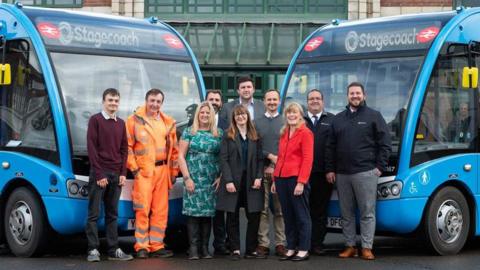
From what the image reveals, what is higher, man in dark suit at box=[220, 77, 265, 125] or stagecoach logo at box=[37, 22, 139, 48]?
stagecoach logo at box=[37, 22, 139, 48]

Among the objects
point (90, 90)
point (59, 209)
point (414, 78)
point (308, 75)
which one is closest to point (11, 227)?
point (59, 209)

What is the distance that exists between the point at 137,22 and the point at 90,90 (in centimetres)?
120

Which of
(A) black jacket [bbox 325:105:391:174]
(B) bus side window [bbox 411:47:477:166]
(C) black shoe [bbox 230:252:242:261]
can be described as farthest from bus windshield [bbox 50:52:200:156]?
(B) bus side window [bbox 411:47:477:166]

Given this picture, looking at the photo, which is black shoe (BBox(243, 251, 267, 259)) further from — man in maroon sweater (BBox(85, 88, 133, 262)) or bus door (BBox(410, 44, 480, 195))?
bus door (BBox(410, 44, 480, 195))

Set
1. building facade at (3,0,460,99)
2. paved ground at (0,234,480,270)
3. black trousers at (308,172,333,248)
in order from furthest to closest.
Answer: building facade at (3,0,460,99), black trousers at (308,172,333,248), paved ground at (0,234,480,270)

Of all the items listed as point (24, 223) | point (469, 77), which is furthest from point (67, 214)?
point (469, 77)

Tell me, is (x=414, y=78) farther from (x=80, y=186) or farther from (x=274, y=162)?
(x=80, y=186)

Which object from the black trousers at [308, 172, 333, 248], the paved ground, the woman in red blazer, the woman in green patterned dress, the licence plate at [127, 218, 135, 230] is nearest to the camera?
the paved ground

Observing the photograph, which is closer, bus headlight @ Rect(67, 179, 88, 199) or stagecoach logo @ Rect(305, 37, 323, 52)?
bus headlight @ Rect(67, 179, 88, 199)

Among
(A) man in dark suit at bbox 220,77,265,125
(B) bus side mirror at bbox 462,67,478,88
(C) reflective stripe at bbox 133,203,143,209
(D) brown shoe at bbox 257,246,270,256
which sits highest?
(B) bus side mirror at bbox 462,67,478,88

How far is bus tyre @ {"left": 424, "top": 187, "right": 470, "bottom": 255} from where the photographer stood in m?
9.65

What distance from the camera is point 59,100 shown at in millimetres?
9383

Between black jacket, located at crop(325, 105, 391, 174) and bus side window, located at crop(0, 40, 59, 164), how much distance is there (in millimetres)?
2991

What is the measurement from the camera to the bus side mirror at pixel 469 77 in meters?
9.88
